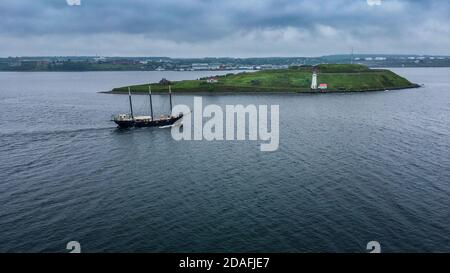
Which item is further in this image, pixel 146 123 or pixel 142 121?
pixel 146 123

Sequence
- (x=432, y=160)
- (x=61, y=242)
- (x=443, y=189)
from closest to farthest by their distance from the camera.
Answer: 1. (x=61, y=242)
2. (x=443, y=189)
3. (x=432, y=160)

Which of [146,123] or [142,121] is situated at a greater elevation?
[142,121]

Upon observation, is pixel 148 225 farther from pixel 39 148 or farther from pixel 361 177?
pixel 39 148

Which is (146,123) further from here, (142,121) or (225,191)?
(225,191)

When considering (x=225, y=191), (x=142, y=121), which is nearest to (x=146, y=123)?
(x=142, y=121)

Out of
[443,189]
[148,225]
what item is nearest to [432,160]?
[443,189]

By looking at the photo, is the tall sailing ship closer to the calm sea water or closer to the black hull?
the black hull

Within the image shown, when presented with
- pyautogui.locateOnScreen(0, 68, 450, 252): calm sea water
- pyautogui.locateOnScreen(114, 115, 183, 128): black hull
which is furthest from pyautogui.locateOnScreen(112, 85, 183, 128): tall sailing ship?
pyautogui.locateOnScreen(0, 68, 450, 252): calm sea water
